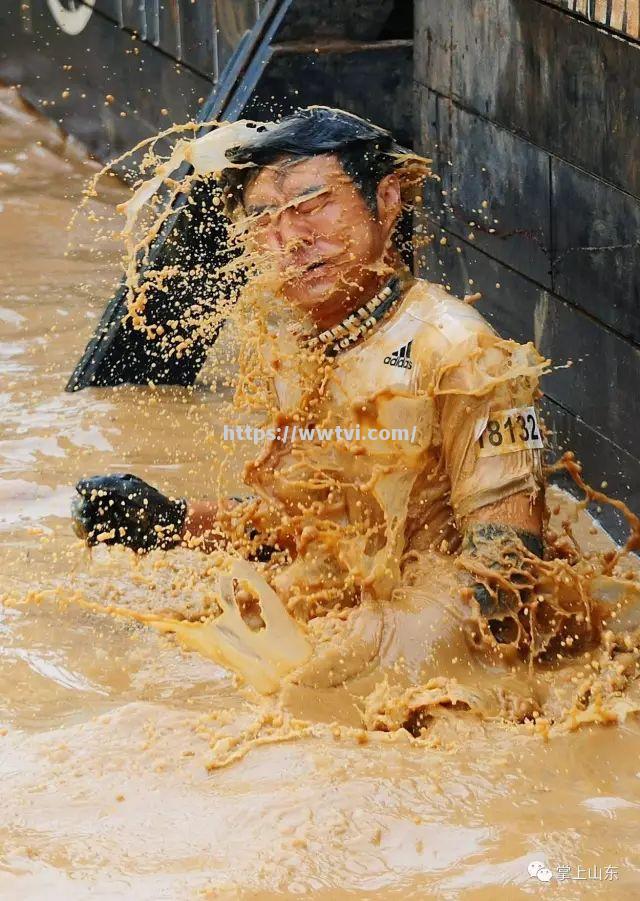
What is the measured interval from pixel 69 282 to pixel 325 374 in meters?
5.02

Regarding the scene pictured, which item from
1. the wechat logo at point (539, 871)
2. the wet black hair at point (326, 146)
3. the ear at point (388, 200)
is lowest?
the wechat logo at point (539, 871)

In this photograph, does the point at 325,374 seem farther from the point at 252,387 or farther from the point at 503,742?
the point at 503,742

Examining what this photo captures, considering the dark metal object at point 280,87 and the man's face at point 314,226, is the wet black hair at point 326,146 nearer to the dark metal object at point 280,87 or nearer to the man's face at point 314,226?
the man's face at point 314,226

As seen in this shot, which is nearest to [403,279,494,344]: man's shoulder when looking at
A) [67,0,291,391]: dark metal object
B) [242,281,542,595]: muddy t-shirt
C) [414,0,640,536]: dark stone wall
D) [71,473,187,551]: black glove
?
[242,281,542,595]: muddy t-shirt

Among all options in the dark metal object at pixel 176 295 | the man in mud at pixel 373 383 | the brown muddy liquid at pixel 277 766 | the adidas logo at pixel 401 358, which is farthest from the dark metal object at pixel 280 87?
the adidas logo at pixel 401 358

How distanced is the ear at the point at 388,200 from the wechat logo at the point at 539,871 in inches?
73.0

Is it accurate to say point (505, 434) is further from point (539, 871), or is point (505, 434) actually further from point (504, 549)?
point (539, 871)

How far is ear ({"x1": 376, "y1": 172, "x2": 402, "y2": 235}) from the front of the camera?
390 centimetres

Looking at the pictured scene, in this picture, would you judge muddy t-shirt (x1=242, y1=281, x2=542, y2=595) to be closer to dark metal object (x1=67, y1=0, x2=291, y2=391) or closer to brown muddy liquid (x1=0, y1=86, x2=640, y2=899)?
brown muddy liquid (x1=0, y1=86, x2=640, y2=899)

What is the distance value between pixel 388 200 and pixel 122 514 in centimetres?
128

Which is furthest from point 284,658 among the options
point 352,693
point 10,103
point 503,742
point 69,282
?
point 10,103

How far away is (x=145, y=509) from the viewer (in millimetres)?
4355

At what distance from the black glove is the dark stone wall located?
1917mm

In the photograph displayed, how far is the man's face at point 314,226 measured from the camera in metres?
3.81
